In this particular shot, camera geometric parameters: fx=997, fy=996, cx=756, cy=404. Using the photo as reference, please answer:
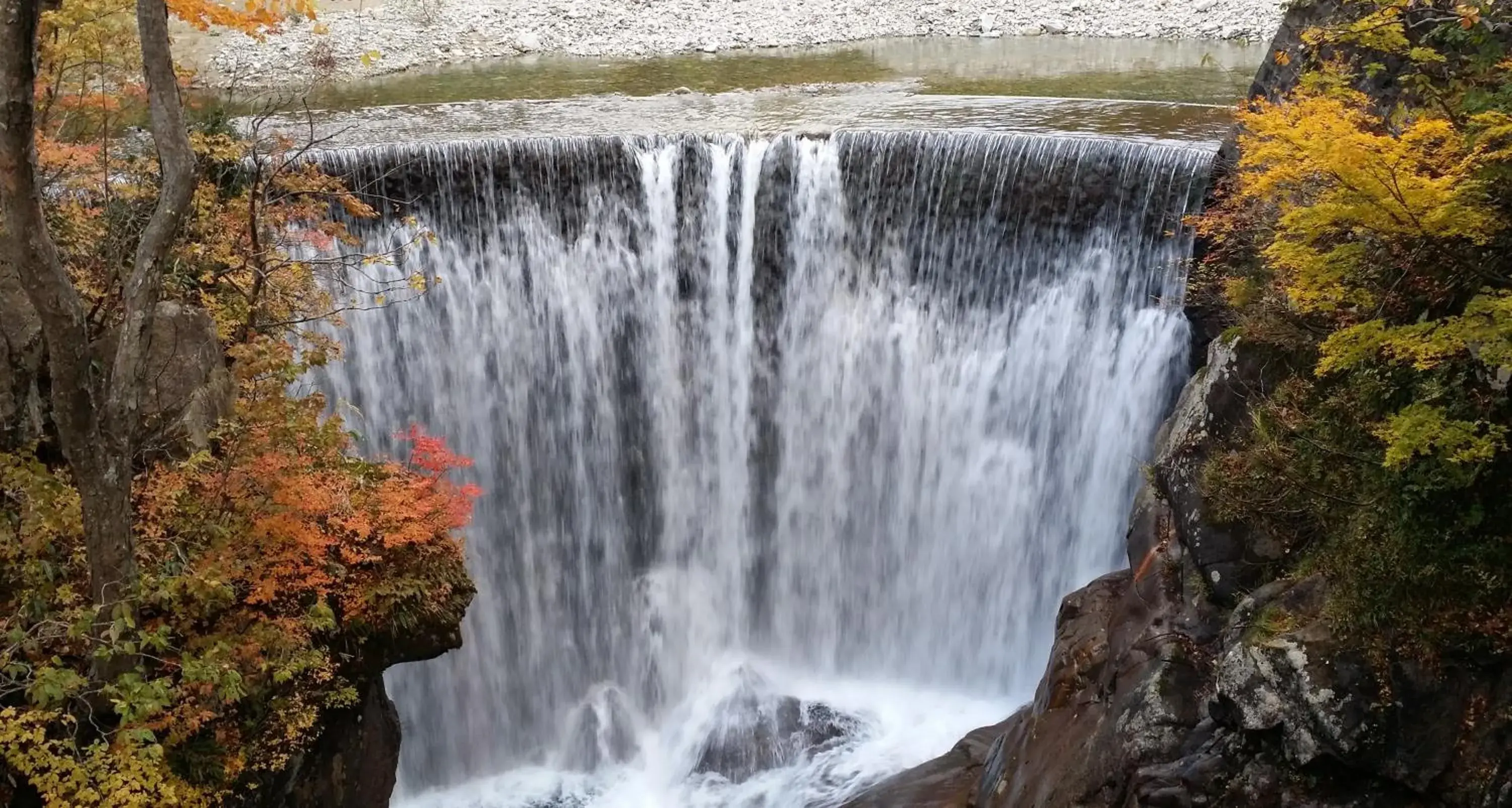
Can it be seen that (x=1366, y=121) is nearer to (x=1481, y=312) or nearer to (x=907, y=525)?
(x=1481, y=312)

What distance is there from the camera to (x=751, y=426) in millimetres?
14906

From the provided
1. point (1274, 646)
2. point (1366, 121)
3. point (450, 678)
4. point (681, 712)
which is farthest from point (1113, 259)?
point (450, 678)

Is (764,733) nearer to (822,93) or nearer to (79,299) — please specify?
(79,299)

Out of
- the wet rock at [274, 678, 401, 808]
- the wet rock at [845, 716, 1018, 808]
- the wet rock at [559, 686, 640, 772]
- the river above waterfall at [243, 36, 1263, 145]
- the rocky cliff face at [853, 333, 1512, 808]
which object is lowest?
the wet rock at [559, 686, 640, 772]

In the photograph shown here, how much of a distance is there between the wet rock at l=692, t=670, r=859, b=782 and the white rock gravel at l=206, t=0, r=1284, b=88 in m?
17.3

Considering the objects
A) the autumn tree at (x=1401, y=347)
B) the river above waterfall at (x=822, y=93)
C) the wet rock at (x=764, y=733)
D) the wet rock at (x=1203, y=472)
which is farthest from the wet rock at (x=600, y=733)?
the autumn tree at (x=1401, y=347)

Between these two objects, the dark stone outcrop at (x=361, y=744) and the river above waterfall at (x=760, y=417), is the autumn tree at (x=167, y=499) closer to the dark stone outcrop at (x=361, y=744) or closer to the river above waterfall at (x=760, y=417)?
the dark stone outcrop at (x=361, y=744)

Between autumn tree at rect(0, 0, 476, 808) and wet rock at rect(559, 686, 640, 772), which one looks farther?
wet rock at rect(559, 686, 640, 772)

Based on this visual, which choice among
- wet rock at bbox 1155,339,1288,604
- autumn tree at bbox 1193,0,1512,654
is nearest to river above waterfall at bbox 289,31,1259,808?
wet rock at bbox 1155,339,1288,604

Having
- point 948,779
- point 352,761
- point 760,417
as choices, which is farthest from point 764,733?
point 352,761

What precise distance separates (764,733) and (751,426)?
14.3 feet

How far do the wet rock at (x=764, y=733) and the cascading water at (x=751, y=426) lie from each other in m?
0.09

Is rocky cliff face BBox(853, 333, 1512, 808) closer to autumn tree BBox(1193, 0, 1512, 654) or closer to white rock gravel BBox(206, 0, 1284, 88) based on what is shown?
autumn tree BBox(1193, 0, 1512, 654)

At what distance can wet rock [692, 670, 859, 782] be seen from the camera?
42.5 feet
